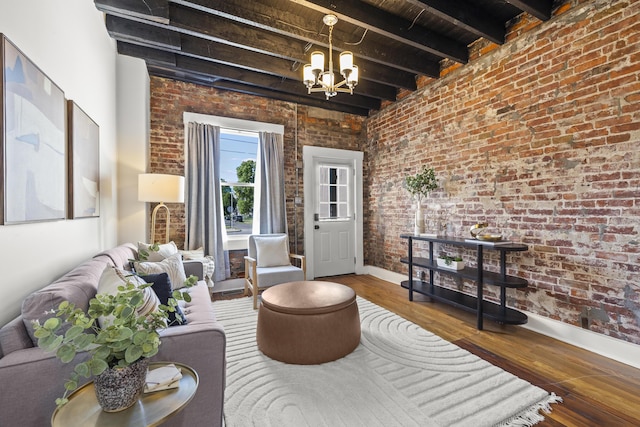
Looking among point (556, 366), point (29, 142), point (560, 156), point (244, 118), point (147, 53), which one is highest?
point (147, 53)

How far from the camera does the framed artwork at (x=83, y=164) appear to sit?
187 centimetres

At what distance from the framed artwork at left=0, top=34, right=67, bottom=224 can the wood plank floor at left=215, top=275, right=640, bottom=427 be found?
2.95 m

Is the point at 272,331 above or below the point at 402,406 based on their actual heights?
above

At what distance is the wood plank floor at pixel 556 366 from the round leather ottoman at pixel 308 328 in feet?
3.50

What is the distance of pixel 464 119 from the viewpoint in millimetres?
3418

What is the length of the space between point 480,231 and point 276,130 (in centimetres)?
323

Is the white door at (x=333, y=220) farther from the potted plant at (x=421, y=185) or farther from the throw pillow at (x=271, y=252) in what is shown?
the potted plant at (x=421, y=185)

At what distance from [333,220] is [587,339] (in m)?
3.45

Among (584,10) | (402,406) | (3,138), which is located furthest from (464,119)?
(3,138)

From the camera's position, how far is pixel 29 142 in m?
1.37

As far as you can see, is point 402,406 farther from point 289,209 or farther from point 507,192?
point 289,209

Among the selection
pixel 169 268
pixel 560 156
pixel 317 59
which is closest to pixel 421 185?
pixel 560 156

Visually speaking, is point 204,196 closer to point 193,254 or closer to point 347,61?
point 193,254

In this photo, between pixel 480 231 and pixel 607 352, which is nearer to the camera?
pixel 607 352
